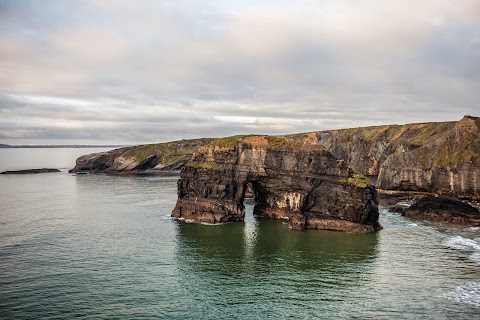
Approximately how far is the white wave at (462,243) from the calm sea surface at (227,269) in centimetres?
17

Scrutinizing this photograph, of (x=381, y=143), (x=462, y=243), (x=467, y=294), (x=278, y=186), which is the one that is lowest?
(x=467, y=294)

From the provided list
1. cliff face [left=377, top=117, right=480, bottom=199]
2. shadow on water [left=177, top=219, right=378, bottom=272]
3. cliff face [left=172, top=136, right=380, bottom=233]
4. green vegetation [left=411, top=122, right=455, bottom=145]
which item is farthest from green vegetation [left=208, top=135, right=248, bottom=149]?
green vegetation [left=411, top=122, right=455, bottom=145]

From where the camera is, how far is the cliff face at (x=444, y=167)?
358 feet

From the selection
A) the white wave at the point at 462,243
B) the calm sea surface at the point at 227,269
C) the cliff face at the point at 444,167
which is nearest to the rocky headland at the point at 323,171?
the cliff face at the point at 444,167

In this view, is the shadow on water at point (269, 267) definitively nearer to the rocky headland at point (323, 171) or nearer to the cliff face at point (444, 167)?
the rocky headland at point (323, 171)

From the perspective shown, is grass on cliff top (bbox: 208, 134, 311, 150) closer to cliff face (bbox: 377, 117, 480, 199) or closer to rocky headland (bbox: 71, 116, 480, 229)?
rocky headland (bbox: 71, 116, 480, 229)

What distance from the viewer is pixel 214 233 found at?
7444 cm

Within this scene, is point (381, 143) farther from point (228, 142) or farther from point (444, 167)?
point (228, 142)

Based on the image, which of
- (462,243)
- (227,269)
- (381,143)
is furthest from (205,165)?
(381,143)

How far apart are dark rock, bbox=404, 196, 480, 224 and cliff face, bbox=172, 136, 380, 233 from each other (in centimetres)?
1847

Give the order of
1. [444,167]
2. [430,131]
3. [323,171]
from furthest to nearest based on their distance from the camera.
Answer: [430,131] → [444,167] → [323,171]

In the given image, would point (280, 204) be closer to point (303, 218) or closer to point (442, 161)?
point (303, 218)

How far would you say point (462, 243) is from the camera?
67688 mm

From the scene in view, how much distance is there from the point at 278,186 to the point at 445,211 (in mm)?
36319
